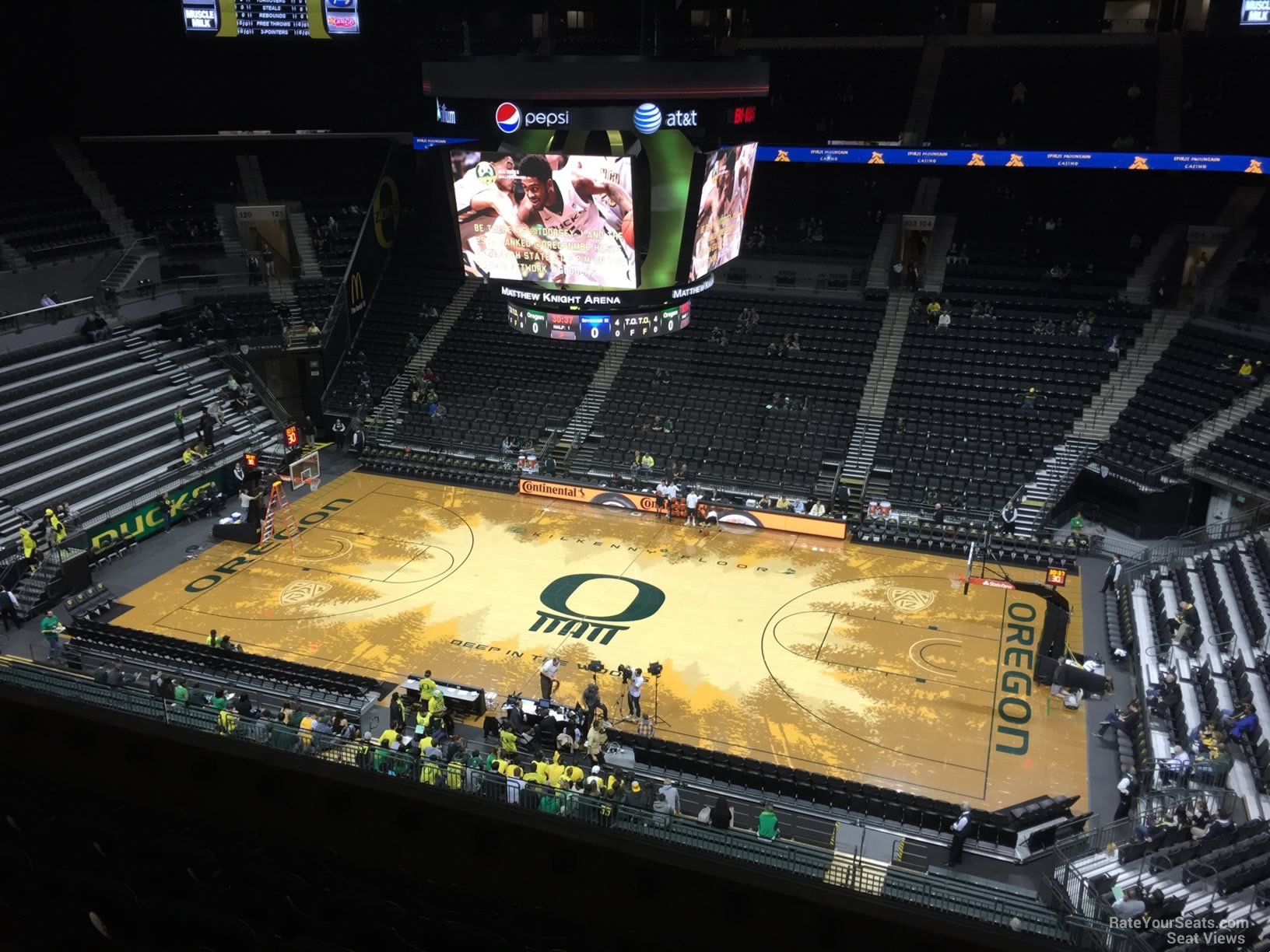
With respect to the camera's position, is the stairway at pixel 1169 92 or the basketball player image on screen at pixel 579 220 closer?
the basketball player image on screen at pixel 579 220

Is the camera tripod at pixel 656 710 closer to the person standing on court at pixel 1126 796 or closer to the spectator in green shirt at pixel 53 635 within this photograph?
the person standing on court at pixel 1126 796

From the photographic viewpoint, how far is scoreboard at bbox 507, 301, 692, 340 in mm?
22750

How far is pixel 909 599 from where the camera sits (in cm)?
2491

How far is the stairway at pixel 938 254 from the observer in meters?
36.1

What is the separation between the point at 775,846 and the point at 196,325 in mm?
31732

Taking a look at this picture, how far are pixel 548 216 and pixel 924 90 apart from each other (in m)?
23.0

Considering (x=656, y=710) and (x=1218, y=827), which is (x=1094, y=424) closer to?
(x=1218, y=827)

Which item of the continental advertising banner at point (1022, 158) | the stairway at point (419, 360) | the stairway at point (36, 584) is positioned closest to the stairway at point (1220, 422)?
the continental advertising banner at point (1022, 158)

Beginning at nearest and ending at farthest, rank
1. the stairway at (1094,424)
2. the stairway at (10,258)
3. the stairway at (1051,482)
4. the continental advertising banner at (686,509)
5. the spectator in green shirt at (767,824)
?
the spectator in green shirt at (767,824), the stairway at (1051,482), the stairway at (1094,424), the continental advertising banner at (686,509), the stairway at (10,258)

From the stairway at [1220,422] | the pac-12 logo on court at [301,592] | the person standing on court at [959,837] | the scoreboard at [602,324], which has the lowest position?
the person standing on court at [959,837]

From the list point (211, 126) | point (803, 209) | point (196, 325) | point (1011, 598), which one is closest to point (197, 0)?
point (211, 126)

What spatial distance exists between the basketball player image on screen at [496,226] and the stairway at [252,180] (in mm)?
20267

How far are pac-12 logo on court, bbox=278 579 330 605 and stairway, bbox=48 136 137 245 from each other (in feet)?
58.8

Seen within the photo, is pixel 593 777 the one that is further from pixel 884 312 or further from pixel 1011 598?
pixel 884 312
